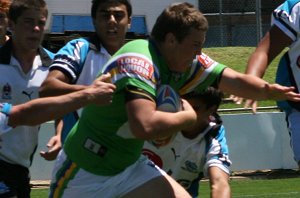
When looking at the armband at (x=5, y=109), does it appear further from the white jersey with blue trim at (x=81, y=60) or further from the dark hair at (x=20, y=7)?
the dark hair at (x=20, y=7)

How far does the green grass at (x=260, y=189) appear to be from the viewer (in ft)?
42.7

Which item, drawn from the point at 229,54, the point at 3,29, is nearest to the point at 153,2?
the point at 229,54

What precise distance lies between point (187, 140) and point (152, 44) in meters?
1.28

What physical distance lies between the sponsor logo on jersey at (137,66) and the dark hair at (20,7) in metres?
1.77

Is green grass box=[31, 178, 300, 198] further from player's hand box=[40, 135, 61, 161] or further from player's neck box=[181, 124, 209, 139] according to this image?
player's hand box=[40, 135, 61, 161]

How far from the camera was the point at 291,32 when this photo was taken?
19.9ft

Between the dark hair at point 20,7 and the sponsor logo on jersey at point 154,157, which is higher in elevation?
the dark hair at point 20,7

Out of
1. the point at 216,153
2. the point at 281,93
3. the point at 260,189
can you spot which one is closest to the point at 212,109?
the point at 216,153

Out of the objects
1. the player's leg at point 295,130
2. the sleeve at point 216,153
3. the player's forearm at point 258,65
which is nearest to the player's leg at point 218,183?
the sleeve at point 216,153

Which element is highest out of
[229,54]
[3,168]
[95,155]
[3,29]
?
→ [3,29]

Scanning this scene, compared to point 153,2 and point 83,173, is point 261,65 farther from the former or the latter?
point 153,2

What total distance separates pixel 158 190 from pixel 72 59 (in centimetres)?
158

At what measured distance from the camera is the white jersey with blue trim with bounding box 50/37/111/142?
6.38 meters

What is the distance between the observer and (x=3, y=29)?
678cm
